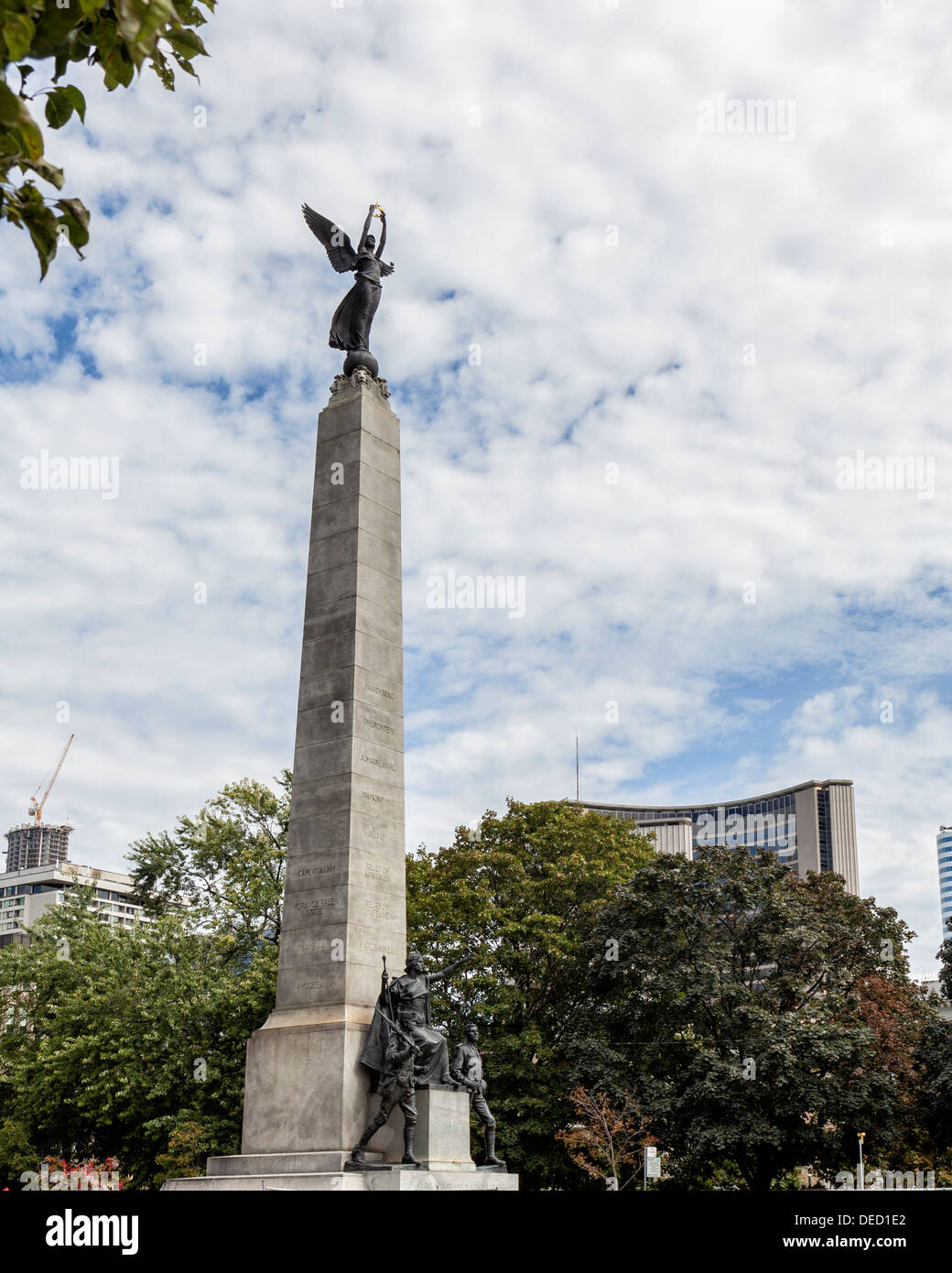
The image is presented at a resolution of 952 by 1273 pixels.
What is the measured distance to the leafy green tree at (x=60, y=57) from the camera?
156 inches

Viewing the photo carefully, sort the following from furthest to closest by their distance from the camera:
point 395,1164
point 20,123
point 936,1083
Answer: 1. point 936,1083
2. point 395,1164
3. point 20,123

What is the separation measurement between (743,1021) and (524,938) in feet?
25.7

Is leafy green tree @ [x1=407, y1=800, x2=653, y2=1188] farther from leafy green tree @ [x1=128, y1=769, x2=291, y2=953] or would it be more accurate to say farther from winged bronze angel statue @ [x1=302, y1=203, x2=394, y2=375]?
winged bronze angel statue @ [x1=302, y1=203, x2=394, y2=375]

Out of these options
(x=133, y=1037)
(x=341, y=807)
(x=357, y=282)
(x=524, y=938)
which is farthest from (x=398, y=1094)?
(x=524, y=938)

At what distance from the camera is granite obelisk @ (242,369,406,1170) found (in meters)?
19.0

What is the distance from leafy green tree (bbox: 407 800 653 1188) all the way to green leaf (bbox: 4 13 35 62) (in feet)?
120

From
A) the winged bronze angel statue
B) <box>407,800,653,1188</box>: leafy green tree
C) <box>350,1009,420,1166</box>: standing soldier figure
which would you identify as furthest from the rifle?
<box>407,800,653,1188</box>: leafy green tree

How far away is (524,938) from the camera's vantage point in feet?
135

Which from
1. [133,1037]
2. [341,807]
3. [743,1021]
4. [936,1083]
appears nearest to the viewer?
[341,807]

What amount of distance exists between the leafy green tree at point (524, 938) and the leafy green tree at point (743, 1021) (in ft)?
5.99

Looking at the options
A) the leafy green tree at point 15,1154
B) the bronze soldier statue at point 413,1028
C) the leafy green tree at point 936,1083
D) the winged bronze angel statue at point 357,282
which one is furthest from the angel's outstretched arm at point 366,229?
the leafy green tree at point 15,1154

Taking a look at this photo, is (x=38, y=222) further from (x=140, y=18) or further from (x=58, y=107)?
(x=140, y=18)

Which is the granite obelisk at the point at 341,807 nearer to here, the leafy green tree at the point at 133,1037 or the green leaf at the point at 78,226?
the green leaf at the point at 78,226
